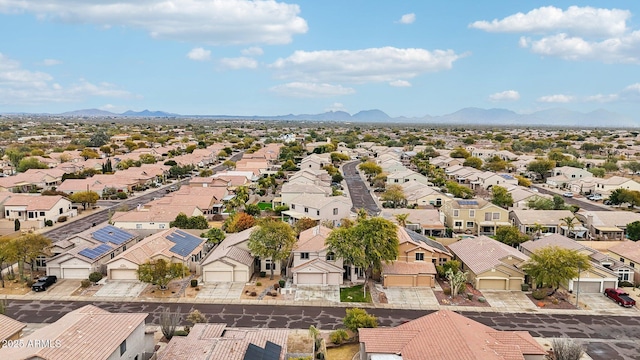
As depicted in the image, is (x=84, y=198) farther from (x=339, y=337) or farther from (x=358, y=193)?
(x=339, y=337)

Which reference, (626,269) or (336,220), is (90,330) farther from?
(626,269)

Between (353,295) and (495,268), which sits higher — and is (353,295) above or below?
below

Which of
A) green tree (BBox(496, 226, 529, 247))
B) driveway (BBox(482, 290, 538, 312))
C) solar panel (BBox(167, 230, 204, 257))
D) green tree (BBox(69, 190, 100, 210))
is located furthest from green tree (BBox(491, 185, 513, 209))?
green tree (BBox(69, 190, 100, 210))

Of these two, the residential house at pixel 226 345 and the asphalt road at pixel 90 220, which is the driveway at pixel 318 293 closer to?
the residential house at pixel 226 345

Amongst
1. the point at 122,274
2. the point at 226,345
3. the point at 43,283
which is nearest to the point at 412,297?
the point at 226,345

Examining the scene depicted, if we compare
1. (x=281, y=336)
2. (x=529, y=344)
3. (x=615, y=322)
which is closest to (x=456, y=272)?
(x=615, y=322)

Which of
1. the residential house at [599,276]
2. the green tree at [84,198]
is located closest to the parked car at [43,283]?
the green tree at [84,198]
